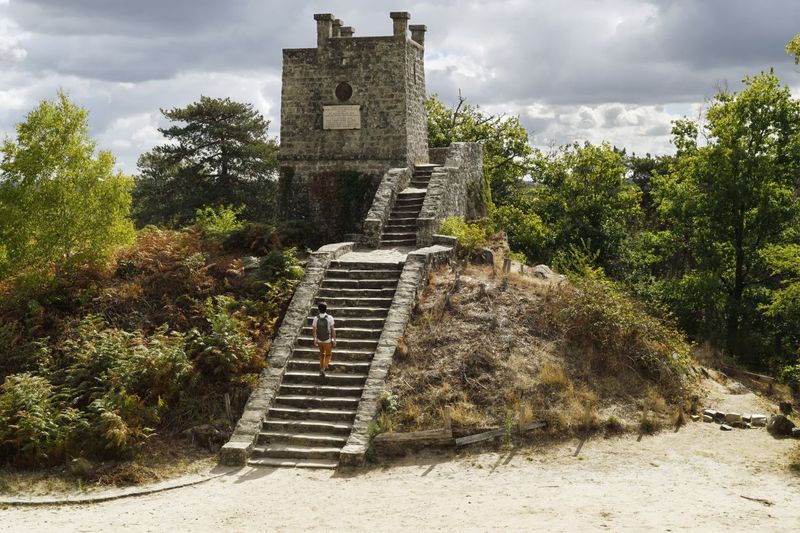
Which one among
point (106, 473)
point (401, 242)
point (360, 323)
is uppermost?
point (401, 242)

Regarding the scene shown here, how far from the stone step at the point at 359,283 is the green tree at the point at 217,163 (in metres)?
21.4

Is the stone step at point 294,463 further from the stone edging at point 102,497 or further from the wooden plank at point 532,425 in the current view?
the wooden plank at point 532,425

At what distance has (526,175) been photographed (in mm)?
37906

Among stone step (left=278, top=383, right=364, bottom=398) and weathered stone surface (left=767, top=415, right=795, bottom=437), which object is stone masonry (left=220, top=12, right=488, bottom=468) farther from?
weathered stone surface (left=767, top=415, right=795, bottom=437)

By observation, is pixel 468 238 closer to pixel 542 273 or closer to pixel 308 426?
pixel 542 273

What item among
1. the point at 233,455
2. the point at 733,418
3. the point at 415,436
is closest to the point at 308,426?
the point at 233,455

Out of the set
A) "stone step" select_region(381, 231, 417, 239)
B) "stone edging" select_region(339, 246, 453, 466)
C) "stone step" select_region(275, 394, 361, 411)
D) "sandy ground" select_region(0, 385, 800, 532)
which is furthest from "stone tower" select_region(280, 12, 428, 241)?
"sandy ground" select_region(0, 385, 800, 532)

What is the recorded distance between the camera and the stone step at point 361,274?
1845cm

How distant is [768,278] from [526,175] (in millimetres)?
13063

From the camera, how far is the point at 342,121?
2406 cm

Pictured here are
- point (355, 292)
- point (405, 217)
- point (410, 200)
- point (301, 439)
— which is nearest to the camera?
point (301, 439)

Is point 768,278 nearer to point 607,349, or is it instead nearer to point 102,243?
point 607,349

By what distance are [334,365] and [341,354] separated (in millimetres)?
333

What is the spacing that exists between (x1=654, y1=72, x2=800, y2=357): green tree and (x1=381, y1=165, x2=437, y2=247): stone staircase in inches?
380
